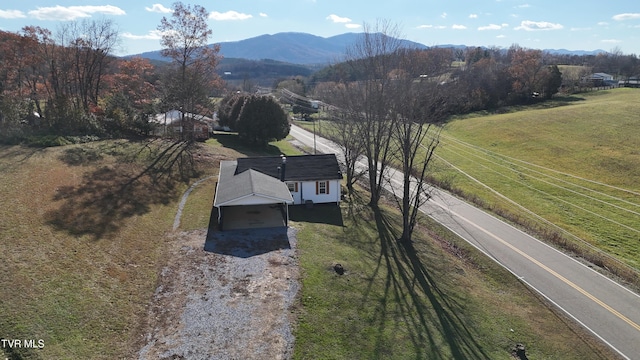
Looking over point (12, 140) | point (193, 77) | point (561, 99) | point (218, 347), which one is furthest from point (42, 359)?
point (561, 99)

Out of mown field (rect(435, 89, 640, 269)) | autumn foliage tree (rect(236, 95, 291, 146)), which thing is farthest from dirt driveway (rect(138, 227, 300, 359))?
autumn foliage tree (rect(236, 95, 291, 146))

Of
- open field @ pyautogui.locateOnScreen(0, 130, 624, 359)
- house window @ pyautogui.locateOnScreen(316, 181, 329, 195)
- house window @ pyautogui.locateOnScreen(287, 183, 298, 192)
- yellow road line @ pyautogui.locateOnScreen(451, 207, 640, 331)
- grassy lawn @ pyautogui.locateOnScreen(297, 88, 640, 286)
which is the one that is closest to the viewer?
open field @ pyautogui.locateOnScreen(0, 130, 624, 359)

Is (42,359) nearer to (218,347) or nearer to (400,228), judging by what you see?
(218,347)

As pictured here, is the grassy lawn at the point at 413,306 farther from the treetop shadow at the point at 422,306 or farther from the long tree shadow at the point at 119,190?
the long tree shadow at the point at 119,190

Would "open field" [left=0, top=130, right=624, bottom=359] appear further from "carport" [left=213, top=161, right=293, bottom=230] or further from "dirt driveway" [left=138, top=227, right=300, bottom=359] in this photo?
"carport" [left=213, top=161, right=293, bottom=230]

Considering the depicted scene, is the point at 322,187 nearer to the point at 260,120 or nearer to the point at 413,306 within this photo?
the point at 413,306

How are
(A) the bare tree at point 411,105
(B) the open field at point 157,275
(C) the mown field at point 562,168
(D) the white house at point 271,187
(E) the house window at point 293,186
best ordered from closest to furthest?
1. (B) the open field at point 157,275
2. (A) the bare tree at point 411,105
3. (D) the white house at point 271,187
4. (E) the house window at point 293,186
5. (C) the mown field at point 562,168

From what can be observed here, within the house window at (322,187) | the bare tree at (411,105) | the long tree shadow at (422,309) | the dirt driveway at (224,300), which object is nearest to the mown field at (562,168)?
the bare tree at (411,105)

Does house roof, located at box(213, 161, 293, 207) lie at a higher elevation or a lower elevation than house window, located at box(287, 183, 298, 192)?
higher
